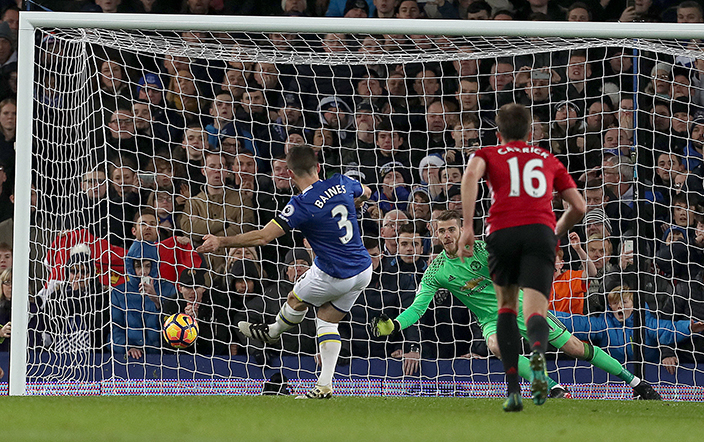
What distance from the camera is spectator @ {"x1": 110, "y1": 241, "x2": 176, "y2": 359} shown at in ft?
24.9

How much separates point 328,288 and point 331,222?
0.45 metres

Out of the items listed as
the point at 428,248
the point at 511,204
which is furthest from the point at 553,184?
the point at 428,248

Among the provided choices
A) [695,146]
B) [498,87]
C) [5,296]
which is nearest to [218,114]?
[5,296]

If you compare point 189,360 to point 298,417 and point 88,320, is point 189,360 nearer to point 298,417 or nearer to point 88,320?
point 88,320

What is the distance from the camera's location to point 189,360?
758cm

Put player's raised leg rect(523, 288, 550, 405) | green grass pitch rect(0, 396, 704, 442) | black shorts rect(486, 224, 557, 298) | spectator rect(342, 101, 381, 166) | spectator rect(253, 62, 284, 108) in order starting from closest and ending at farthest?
green grass pitch rect(0, 396, 704, 442) → player's raised leg rect(523, 288, 550, 405) → black shorts rect(486, 224, 557, 298) → spectator rect(342, 101, 381, 166) → spectator rect(253, 62, 284, 108)

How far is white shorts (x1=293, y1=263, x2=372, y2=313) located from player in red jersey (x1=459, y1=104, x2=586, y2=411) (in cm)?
167

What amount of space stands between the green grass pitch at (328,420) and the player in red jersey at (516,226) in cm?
43

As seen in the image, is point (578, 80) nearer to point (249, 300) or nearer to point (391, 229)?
point (391, 229)

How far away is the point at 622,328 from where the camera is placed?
7.51 m

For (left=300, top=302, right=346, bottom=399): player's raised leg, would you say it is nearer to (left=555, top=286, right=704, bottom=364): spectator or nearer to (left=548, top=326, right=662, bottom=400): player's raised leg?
(left=548, top=326, right=662, bottom=400): player's raised leg

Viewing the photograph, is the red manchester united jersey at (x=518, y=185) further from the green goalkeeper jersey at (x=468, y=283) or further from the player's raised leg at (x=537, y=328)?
the green goalkeeper jersey at (x=468, y=283)

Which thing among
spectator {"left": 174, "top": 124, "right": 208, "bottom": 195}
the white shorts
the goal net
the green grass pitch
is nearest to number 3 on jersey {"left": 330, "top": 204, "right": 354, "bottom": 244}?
the white shorts

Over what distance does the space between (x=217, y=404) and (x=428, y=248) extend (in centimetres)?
327
